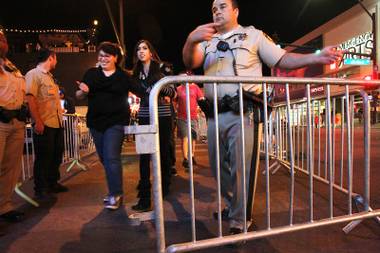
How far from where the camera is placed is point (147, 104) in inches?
168

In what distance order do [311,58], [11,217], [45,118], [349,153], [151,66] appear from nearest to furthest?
[311,58] → [349,153] → [11,217] → [151,66] → [45,118]

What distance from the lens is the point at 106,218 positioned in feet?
13.0

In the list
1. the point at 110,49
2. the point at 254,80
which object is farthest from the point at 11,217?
the point at 254,80

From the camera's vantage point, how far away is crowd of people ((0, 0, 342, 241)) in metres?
3.08

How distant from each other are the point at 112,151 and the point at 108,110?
1.58 ft

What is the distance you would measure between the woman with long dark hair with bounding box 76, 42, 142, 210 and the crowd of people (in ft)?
0.04

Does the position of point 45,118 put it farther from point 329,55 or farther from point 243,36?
point 329,55

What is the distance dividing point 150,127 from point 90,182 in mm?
4068

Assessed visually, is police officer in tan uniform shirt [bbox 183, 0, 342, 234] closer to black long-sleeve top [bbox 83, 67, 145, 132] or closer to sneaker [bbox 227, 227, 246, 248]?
sneaker [bbox 227, 227, 246, 248]

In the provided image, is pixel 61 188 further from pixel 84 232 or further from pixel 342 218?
pixel 342 218

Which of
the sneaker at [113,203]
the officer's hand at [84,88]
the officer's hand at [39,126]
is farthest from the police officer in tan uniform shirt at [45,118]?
the sneaker at [113,203]

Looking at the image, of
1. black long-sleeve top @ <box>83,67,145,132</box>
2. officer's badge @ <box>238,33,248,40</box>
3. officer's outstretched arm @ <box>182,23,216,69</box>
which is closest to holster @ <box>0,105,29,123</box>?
black long-sleeve top @ <box>83,67,145,132</box>

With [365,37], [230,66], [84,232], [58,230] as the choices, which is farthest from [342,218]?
[365,37]

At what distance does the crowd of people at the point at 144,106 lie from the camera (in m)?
3.08
